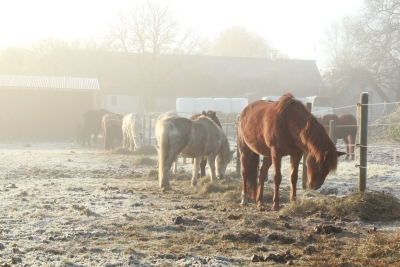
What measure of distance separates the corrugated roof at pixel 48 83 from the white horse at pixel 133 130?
1320cm

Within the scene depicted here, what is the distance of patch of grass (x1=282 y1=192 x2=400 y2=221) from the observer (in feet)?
20.6

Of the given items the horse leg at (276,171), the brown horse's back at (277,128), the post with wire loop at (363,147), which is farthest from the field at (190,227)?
the brown horse's back at (277,128)

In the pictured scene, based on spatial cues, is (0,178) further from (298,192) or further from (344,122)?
(344,122)

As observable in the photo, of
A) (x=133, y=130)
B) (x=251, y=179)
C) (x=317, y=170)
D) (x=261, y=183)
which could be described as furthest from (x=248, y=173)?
(x=133, y=130)

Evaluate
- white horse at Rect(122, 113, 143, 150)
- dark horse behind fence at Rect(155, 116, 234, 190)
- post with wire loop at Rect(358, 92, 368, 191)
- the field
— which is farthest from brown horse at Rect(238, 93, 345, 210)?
white horse at Rect(122, 113, 143, 150)

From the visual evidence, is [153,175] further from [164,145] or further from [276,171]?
[276,171]

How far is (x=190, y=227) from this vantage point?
5.82m

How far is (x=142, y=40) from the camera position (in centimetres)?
4862

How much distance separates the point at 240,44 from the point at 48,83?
56529 millimetres

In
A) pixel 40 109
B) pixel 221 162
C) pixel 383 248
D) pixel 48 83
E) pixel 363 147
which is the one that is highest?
pixel 48 83

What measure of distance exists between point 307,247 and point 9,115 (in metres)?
30.1

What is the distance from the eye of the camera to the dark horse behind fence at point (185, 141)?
924cm

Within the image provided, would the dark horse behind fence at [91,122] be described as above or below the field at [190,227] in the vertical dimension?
above

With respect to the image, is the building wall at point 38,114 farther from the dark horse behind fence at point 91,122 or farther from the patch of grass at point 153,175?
the patch of grass at point 153,175
